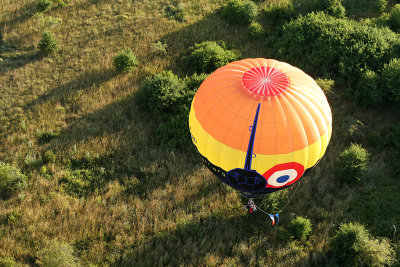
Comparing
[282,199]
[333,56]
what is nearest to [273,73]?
[282,199]

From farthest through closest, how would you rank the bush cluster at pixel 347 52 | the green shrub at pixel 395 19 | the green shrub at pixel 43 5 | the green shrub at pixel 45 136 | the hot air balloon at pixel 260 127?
1. the green shrub at pixel 43 5
2. the green shrub at pixel 395 19
3. the bush cluster at pixel 347 52
4. the green shrub at pixel 45 136
5. the hot air balloon at pixel 260 127

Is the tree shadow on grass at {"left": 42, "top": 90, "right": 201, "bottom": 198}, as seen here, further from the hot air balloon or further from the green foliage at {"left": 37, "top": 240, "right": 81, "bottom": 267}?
the hot air balloon

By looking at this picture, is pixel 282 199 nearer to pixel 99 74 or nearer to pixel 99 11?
pixel 99 74

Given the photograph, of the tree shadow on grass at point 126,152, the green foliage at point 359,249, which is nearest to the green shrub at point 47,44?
the tree shadow on grass at point 126,152

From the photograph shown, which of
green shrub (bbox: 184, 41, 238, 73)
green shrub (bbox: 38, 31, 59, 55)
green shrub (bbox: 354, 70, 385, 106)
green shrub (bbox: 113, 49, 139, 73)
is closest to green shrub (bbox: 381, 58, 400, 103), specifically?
green shrub (bbox: 354, 70, 385, 106)

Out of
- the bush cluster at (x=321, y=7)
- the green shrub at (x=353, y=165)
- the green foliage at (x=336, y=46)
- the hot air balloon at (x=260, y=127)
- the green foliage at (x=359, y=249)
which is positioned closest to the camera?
the hot air balloon at (x=260, y=127)

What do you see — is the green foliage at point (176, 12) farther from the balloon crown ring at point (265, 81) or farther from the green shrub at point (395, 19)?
the green shrub at point (395, 19)

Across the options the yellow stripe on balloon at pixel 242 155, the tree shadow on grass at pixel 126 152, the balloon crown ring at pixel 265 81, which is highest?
the balloon crown ring at pixel 265 81
